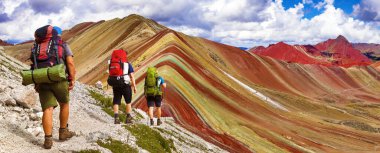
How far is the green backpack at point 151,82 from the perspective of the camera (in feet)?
54.7

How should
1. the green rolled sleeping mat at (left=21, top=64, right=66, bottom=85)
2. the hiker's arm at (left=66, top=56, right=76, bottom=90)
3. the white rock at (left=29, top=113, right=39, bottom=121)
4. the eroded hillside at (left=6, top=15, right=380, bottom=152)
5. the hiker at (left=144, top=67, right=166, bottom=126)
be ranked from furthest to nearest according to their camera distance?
the eroded hillside at (left=6, top=15, right=380, bottom=152), the hiker at (left=144, top=67, right=166, bottom=126), the white rock at (left=29, top=113, right=39, bottom=121), the hiker's arm at (left=66, top=56, right=76, bottom=90), the green rolled sleeping mat at (left=21, top=64, right=66, bottom=85)

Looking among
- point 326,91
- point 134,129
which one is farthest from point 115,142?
point 326,91

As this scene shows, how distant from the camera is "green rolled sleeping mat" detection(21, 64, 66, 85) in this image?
9102 mm

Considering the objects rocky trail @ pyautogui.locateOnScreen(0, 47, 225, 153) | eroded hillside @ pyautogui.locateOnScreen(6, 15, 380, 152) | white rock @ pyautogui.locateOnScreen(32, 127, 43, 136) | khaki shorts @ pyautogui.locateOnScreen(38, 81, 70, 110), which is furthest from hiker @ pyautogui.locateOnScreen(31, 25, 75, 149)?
eroded hillside @ pyautogui.locateOnScreen(6, 15, 380, 152)

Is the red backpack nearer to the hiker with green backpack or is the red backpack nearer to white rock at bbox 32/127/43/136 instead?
white rock at bbox 32/127/43/136

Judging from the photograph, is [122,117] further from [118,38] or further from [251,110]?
[118,38]

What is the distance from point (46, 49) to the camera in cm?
930

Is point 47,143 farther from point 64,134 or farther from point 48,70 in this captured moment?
point 48,70

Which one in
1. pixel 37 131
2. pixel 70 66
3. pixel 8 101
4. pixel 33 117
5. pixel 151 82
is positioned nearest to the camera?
pixel 70 66

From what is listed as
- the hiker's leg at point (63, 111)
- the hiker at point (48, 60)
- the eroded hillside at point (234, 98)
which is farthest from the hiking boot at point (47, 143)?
the eroded hillside at point (234, 98)

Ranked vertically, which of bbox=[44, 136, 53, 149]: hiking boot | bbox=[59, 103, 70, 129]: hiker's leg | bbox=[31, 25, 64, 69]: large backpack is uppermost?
bbox=[31, 25, 64, 69]: large backpack

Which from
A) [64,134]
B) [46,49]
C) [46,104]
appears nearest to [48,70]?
[46,49]

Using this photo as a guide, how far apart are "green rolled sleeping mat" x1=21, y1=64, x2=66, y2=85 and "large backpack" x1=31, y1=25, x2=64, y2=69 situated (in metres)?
0.19

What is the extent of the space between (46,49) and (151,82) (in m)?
7.70
